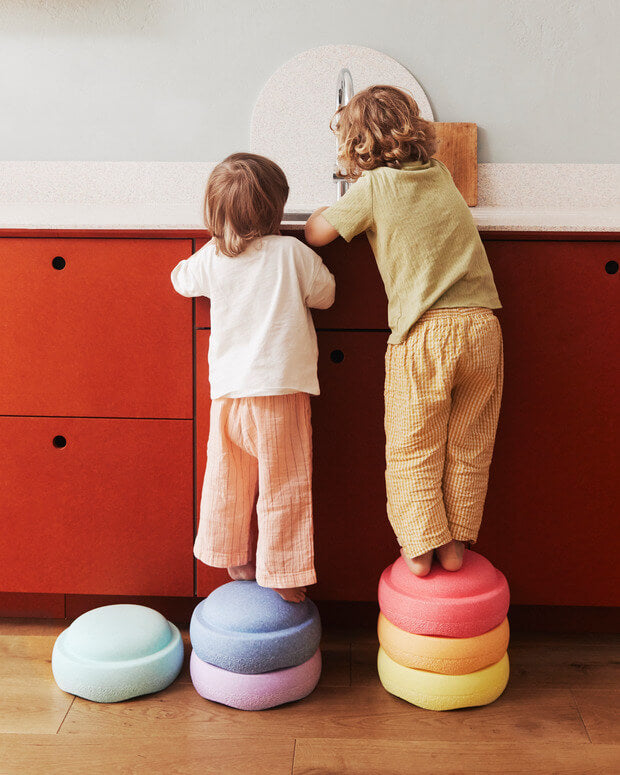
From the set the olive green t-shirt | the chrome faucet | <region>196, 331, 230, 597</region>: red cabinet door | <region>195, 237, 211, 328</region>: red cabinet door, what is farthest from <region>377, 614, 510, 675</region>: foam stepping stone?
the chrome faucet

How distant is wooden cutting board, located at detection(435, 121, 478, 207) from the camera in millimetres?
1899

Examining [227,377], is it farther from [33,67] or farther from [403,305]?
[33,67]

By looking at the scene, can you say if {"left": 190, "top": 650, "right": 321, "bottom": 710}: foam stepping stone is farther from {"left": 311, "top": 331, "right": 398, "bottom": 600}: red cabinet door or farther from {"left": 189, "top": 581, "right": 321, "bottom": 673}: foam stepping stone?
{"left": 311, "top": 331, "right": 398, "bottom": 600}: red cabinet door

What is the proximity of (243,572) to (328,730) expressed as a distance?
1.08 feet

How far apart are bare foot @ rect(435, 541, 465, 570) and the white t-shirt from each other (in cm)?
37

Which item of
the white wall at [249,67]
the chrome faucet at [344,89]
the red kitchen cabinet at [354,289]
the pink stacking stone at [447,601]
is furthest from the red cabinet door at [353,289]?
the white wall at [249,67]

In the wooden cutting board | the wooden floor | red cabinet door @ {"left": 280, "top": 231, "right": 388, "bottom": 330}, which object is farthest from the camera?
the wooden cutting board

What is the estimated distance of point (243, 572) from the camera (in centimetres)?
141

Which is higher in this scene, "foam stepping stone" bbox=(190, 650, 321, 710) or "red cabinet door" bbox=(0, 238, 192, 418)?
"red cabinet door" bbox=(0, 238, 192, 418)

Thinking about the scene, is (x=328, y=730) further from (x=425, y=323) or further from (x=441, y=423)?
(x=425, y=323)

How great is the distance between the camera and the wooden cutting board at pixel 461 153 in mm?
1899

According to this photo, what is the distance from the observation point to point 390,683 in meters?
1.30

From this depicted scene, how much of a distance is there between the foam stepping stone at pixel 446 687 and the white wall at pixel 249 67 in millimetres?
1318

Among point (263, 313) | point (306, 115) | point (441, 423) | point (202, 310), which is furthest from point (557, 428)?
point (306, 115)
